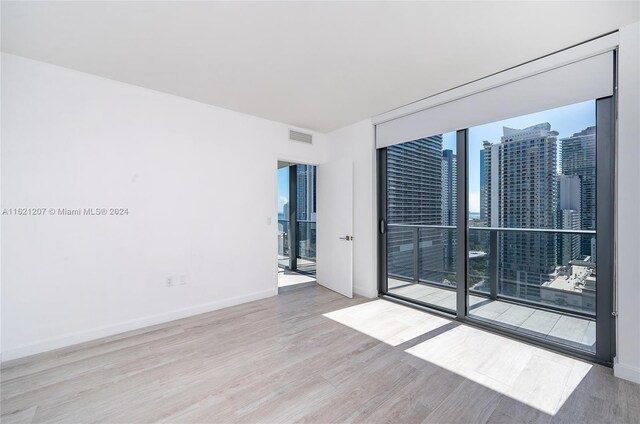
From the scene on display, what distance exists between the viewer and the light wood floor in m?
1.73

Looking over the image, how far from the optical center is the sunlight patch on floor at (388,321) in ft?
9.24

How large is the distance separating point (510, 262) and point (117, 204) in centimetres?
474

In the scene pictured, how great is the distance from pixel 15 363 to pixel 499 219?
17.1ft

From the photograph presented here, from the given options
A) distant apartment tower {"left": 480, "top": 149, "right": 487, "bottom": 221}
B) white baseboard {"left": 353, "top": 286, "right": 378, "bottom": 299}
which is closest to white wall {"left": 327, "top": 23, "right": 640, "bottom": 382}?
distant apartment tower {"left": 480, "top": 149, "right": 487, "bottom": 221}

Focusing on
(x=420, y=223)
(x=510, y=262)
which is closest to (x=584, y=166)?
(x=510, y=262)

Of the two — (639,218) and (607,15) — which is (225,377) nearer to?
(639,218)

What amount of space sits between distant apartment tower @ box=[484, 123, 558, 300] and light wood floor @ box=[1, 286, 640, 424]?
3.64ft

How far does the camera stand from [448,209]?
3.86 meters

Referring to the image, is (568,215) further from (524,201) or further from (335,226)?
(335,226)

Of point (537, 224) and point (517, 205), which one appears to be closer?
point (537, 224)

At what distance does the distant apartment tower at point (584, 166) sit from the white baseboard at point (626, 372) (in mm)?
1119

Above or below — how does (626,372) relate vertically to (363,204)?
below

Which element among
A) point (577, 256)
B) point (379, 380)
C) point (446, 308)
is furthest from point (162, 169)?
point (577, 256)

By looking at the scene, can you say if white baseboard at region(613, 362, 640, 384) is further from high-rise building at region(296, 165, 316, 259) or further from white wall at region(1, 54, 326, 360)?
high-rise building at region(296, 165, 316, 259)
